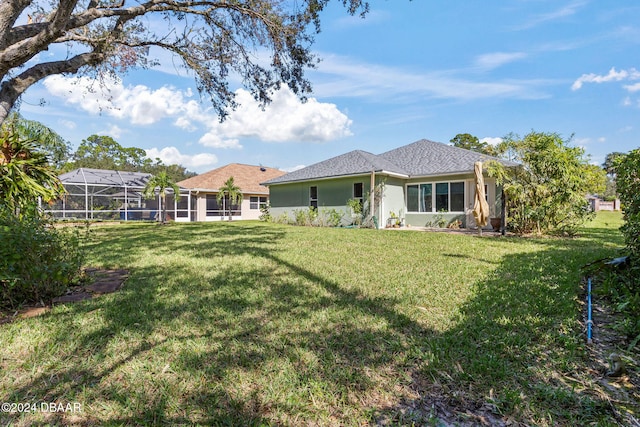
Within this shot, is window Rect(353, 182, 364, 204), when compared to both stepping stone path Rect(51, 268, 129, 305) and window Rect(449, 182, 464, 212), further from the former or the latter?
stepping stone path Rect(51, 268, 129, 305)

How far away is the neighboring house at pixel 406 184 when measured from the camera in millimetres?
14648

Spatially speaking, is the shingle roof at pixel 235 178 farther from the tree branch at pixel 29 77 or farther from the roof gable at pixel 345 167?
the tree branch at pixel 29 77

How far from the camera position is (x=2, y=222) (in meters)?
3.55

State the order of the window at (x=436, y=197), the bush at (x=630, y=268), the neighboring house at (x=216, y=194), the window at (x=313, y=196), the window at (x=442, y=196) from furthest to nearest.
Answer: the neighboring house at (x=216, y=194) < the window at (x=313, y=196) < the window at (x=442, y=196) < the window at (x=436, y=197) < the bush at (x=630, y=268)

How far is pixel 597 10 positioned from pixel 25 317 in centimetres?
1275

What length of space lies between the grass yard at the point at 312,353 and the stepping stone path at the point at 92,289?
9.8 inches

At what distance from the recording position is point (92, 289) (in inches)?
175

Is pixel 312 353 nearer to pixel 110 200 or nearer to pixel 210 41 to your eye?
pixel 210 41

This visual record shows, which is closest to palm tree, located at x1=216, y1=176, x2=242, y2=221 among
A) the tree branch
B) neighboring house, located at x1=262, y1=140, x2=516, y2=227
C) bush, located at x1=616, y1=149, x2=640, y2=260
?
neighboring house, located at x1=262, y1=140, x2=516, y2=227

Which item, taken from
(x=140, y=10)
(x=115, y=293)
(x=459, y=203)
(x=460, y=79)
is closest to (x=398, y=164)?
(x=459, y=203)

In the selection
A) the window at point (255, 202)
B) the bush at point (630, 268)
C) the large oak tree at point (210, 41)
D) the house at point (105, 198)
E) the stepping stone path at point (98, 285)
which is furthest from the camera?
the window at point (255, 202)

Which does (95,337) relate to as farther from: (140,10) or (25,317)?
(140,10)

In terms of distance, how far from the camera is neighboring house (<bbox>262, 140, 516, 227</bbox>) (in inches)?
577

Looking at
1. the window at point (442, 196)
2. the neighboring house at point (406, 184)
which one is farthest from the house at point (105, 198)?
the window at point (442, 196)
